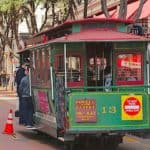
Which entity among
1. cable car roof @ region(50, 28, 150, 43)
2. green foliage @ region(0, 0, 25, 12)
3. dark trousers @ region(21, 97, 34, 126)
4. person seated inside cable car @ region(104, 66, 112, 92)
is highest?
green foliage @ region(0, 0, 25, 12)

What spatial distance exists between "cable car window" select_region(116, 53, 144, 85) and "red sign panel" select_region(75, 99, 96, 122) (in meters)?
1.27

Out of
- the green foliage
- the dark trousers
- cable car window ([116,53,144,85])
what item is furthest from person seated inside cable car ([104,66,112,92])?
the green foliage

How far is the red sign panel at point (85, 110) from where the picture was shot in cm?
1347

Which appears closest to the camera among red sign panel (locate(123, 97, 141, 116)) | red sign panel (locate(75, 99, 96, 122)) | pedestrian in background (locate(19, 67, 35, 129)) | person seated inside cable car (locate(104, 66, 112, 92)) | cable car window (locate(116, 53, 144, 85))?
red sign panel (locate(75, 99, 96, 122))

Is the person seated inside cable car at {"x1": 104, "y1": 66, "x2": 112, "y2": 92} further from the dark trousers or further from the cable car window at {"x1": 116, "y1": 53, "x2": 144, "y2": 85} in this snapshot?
the dark trousers

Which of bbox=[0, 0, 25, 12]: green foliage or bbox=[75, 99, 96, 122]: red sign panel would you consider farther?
bbox=[0, 0, 25, 12]: green foliage

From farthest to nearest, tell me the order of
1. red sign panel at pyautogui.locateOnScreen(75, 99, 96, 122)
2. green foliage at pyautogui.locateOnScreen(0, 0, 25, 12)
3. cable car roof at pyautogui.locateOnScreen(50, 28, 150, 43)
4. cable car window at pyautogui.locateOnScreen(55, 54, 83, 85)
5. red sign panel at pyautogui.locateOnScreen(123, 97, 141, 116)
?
1. green foliage at pyautogui.locateOnScreen(0, 0, 25, 12)
2. cable car window at pyautogui.locateOnScreen(55, 54, 83, 85)
3. cable car roof at pyautogui.locateOnScreen(50, 28, 150, 43)
4. red sign panel at pyautogui.locateOnScreen(123, 97, 141, 116)
5. red sign panel at pyautogui.locateOnScreen(75, 99, 96, 122)

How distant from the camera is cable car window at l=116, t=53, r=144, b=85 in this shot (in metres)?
14.4

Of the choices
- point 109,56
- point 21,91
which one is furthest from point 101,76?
point 21,91

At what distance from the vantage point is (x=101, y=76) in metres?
14.8

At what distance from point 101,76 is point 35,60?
247 cm

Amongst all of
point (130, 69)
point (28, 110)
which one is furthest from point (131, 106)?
point (28, 110)

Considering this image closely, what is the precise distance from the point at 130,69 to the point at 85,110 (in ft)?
5.48

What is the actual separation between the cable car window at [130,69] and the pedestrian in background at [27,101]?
3640 millimetres
